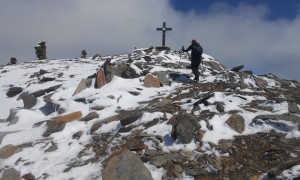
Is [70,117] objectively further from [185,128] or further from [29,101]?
[185,128]

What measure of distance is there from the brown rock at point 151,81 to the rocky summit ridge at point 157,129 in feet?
0.16

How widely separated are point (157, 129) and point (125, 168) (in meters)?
2.60

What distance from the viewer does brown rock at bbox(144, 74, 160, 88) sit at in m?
16.5

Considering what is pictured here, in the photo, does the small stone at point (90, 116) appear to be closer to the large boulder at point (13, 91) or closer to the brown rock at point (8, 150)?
the brown rock at point (8, 150)

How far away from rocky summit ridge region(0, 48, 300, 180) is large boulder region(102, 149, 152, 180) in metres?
0.03

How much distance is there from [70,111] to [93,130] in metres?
2.63

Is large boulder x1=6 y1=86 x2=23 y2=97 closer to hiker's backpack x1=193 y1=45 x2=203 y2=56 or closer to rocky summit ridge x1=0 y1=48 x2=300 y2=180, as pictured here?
rocky summit ridge x1=0 y1=48 x2=300 y2=180

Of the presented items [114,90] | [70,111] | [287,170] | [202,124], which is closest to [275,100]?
[202,124]

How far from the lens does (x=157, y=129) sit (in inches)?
445

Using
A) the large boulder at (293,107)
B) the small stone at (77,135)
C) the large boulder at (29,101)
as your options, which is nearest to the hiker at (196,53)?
the large boulder at (293,107)

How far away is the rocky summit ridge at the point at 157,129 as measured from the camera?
915 centimetres

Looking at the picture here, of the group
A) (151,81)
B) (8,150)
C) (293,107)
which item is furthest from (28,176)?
(293,107)

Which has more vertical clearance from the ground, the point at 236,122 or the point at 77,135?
the point at 236,122

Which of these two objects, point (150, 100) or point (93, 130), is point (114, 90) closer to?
point (150, 100)
